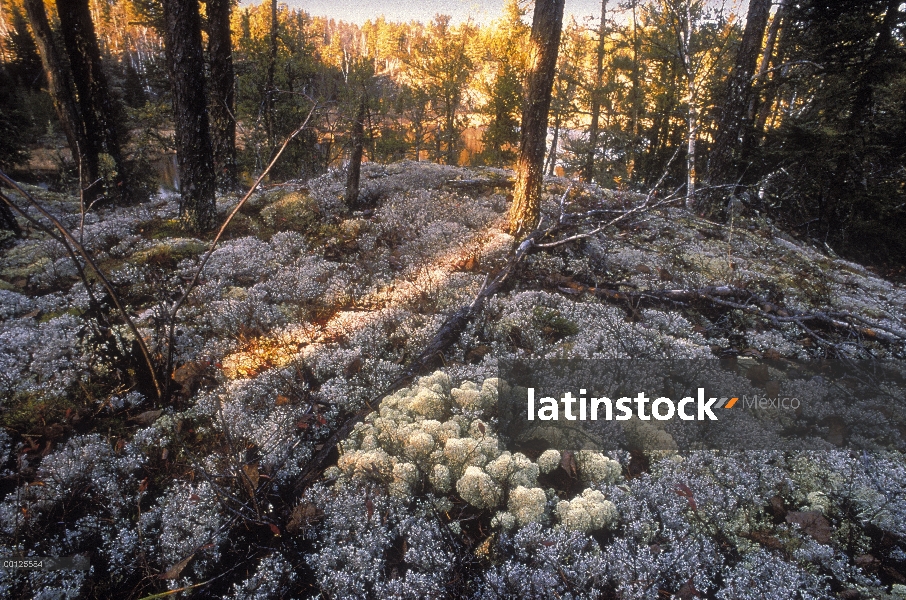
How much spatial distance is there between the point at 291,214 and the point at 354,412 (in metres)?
5.31

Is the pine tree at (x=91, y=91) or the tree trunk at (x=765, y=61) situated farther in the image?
the tree trunk at (x=765, y=61)

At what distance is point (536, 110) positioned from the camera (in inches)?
237

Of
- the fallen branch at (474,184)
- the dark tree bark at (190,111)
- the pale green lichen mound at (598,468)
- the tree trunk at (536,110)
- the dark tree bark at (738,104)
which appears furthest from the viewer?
the fallen branch at (474,184)

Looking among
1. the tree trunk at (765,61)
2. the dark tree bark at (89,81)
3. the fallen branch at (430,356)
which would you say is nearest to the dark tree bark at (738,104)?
the tree trunk at (765,61)

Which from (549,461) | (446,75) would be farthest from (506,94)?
(549,461)

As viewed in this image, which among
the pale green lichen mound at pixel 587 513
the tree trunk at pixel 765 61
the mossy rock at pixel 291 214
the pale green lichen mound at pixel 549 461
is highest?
the tree trunk at pixel 765 61

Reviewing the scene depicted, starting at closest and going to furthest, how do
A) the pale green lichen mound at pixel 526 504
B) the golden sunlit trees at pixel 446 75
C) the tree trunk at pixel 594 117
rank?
the pale green lichen mound at pixel 526 504 < the tree trunk at pixel 594 117 < the golden sunlit trees at pixel 446 75

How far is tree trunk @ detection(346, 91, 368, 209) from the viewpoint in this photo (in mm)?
7359

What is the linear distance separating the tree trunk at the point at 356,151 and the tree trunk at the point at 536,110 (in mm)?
2960

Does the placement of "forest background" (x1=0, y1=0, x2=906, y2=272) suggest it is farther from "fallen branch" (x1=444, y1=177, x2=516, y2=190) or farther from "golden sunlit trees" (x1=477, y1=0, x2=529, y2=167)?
"fallen branch" (x1=444, y1=177, x2=516, y2=190)

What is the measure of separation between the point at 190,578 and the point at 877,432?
516cm

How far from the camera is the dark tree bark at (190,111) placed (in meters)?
6.14

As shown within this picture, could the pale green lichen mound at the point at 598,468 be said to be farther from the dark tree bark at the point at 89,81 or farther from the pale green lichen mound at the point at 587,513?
the dark tree bark at the point at 89,81

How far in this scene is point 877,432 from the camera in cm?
336
